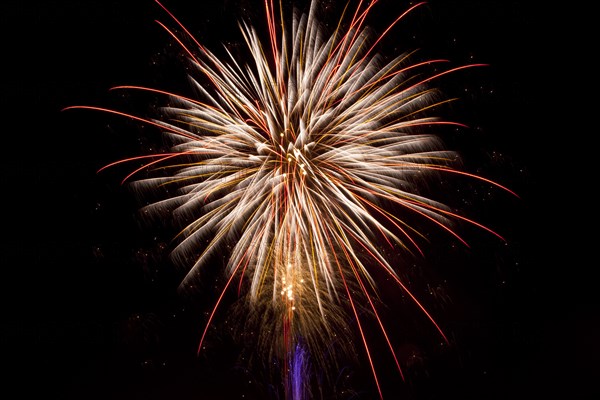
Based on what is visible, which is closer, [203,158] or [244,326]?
[203,158]

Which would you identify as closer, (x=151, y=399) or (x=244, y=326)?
(x=244, y=326)

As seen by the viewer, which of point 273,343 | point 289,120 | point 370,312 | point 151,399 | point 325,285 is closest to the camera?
point 289,120

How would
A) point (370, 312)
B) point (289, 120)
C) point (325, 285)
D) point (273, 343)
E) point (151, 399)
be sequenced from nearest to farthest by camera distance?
point (289, 120), point (325, 285), point (273, 343), point (370, 312), point (151, 399)

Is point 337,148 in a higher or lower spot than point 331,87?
lower

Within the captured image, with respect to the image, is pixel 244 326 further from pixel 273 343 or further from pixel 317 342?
Answer: pixel 317 342

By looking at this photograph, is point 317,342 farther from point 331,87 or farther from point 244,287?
point 331,87

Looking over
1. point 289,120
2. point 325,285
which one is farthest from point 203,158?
point 325,285

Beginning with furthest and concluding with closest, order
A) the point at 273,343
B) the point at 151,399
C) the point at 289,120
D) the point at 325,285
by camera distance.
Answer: the point at 151,399
the point at 273,343
the point at 325,285
the point at 289,120

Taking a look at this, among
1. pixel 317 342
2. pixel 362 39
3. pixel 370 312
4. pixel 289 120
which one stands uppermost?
pixel 362 39

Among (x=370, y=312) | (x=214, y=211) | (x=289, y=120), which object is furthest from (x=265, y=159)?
(x=370, y=312)
